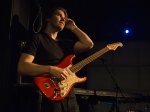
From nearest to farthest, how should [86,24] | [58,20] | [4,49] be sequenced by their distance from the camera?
[4,49]
[58,20]
[86,24]

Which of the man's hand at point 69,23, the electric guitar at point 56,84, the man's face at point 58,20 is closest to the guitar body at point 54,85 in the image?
the electric guitar at point 56,84

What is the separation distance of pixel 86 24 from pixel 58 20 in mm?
3233

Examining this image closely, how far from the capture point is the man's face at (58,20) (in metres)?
2.00

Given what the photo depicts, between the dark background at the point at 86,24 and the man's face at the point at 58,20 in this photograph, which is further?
the man's face at the point at 58,20

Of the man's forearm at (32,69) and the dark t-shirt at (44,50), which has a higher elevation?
the dark t-shirt at (44,50)

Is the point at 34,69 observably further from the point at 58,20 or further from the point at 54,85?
the point at 58,20

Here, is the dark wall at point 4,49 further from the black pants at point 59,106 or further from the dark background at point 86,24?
the black pants at point 59,106

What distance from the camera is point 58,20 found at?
2023 millimetres

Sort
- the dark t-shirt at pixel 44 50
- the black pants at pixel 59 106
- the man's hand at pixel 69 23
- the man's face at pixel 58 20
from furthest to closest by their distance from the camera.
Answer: the man's hand at pixel 69 23 < the man's face at pixel 58 20 < the dark t-shirt at pixel 44 50 < the black pants at pixel 59 106

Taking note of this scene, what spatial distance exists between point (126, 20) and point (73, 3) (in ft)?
5.50

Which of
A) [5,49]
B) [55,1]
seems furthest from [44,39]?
[55,1]

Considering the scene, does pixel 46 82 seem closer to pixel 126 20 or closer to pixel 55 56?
pixel 55 56

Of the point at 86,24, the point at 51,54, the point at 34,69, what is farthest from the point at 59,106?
the point at 86,24

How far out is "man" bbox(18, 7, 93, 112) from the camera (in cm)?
161
